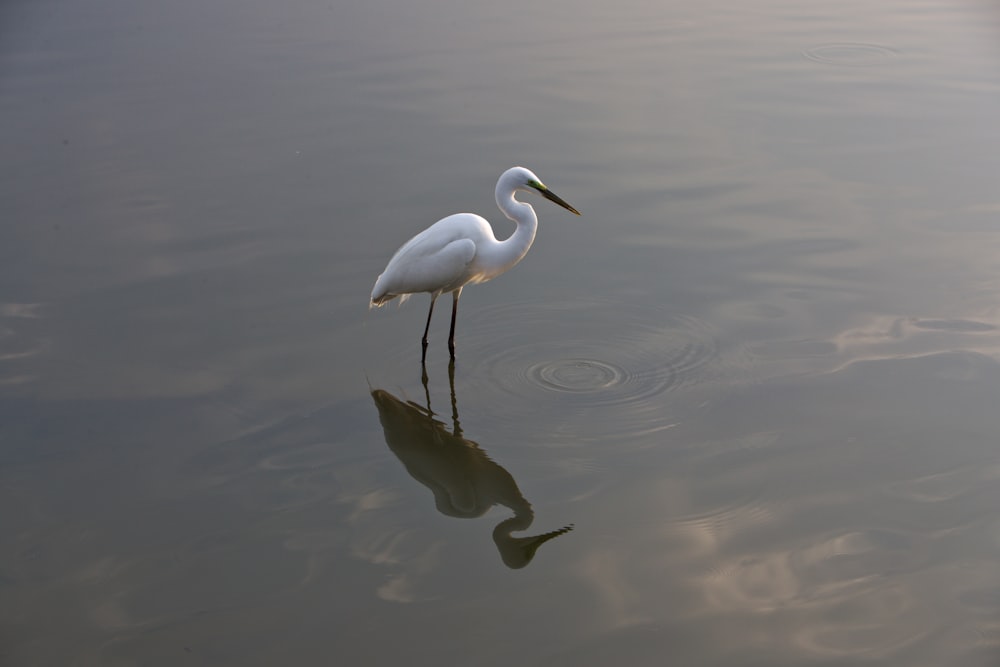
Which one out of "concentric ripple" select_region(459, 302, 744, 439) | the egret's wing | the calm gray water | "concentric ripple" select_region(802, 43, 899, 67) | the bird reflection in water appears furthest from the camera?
"concentric ripple" select_region(802, 43, 899, 67)

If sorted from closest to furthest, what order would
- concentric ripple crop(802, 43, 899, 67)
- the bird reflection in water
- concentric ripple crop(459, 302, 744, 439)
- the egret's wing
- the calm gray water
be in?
the calm gray water → the bird reflection in water → concentric ripple crop(459, 302, 744, 439) → the egret's wing → concentric ripple crop(802, 43, 899, 67)

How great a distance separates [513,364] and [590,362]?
14.7 inches

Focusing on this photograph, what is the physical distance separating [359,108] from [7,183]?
260 centimetres

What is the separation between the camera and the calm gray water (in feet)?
12.5

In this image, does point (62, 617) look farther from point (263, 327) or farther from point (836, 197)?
point (836, 197)

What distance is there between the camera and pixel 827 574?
389 centimetres

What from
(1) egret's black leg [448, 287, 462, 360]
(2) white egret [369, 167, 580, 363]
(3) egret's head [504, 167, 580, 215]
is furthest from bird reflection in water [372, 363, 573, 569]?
(3) egret's head [504, 167, 580, 215]

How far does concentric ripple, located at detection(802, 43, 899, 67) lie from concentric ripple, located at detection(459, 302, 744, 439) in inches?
180

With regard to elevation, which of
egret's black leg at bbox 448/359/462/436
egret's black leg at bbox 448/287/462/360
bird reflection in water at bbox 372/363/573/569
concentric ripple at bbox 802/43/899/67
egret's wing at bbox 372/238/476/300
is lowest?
bird reflection in water at bbox 372/363/573/569

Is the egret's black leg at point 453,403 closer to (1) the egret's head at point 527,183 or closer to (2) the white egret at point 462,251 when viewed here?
(2) the white egret at point 462,251

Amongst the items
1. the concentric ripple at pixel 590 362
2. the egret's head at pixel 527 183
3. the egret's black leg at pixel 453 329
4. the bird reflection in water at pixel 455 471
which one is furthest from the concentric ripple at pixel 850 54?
the bird reflection in water at pixel 455 471

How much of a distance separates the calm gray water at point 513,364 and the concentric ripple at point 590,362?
0.02 m

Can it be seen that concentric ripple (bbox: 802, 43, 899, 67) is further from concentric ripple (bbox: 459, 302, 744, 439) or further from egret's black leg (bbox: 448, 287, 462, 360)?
egret's black leg (bbox: 448, 287, 462, 360)

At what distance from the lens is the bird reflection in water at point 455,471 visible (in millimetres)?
4219
